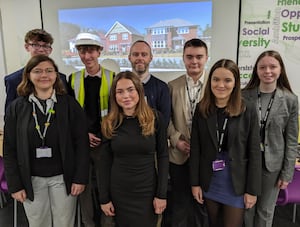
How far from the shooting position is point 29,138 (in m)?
1.67

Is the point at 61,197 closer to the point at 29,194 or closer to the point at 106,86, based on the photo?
the point at 29,194

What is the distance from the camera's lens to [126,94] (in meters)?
1.62

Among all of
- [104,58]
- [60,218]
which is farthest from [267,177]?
[104,58]

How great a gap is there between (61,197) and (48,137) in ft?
1.47

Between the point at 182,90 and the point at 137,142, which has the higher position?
the point at 182,90

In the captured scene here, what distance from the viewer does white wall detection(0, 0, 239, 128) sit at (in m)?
3.18

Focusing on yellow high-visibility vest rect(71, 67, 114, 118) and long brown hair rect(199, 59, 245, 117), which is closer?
long brown hair rect(199, 59, 245, 117)

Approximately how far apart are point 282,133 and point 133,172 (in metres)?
1.07

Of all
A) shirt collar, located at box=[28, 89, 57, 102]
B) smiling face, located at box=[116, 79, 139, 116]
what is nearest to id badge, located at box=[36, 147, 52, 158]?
shirt collar, located at box=[28, 89, 57, 102]

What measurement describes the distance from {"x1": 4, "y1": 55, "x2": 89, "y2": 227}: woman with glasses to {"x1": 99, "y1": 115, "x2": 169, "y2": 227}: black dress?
0.23 metres

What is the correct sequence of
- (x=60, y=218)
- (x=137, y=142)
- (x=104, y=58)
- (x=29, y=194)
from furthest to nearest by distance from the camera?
1. (x=104, y=58)
2. (x=60, y=218)
3. (x=29, y=194)
4. (x=137, y=142)

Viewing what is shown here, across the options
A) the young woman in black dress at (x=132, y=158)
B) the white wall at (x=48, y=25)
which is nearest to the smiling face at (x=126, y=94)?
the young woman in black dress at (x=132, y=158)

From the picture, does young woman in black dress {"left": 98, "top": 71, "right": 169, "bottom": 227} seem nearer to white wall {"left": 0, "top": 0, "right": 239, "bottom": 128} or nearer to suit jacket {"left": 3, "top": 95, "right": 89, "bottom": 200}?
suit jacket {"left": 3, "top": 95, "right": 89, "bottom": 200}

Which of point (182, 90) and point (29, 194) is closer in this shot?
point (29, 194)
